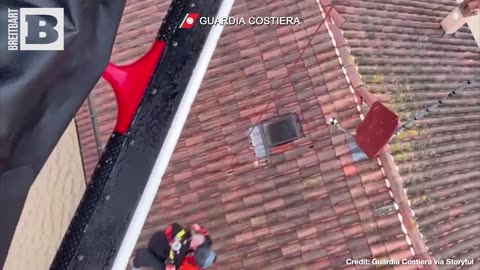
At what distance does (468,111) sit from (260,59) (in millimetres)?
1498

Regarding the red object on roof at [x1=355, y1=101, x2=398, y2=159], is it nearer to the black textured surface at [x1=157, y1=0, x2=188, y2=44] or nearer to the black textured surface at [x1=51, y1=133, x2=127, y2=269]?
the black textured surface at [x1=157, y1=0, x2=188, y2=44]

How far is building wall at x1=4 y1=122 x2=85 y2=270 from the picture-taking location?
5.15 feet

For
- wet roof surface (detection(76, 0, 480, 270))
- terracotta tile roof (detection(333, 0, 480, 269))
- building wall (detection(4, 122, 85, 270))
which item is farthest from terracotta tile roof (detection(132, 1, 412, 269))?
building wall (detection(4, 122, 85, 270))

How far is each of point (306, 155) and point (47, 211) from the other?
1.63 meters

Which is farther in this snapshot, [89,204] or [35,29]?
[89,204]

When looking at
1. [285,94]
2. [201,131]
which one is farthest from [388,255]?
[201,131]

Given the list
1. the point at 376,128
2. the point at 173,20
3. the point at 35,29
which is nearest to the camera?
the point at 35,29

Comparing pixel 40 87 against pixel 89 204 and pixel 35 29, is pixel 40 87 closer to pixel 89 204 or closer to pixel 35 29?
pixel 35 29

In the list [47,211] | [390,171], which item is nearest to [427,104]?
[390,171]

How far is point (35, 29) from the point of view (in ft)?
2.81

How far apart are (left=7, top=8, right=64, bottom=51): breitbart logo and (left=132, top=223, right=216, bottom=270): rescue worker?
3.61 ft

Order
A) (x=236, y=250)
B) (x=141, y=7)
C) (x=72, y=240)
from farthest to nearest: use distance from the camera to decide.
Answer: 1. (x=141, y=7)
2. (x=236, y=250)
3. (x=72, y=240)

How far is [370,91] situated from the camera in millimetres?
3238

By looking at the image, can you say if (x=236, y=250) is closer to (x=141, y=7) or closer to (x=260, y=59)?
(x=260, y=59)
